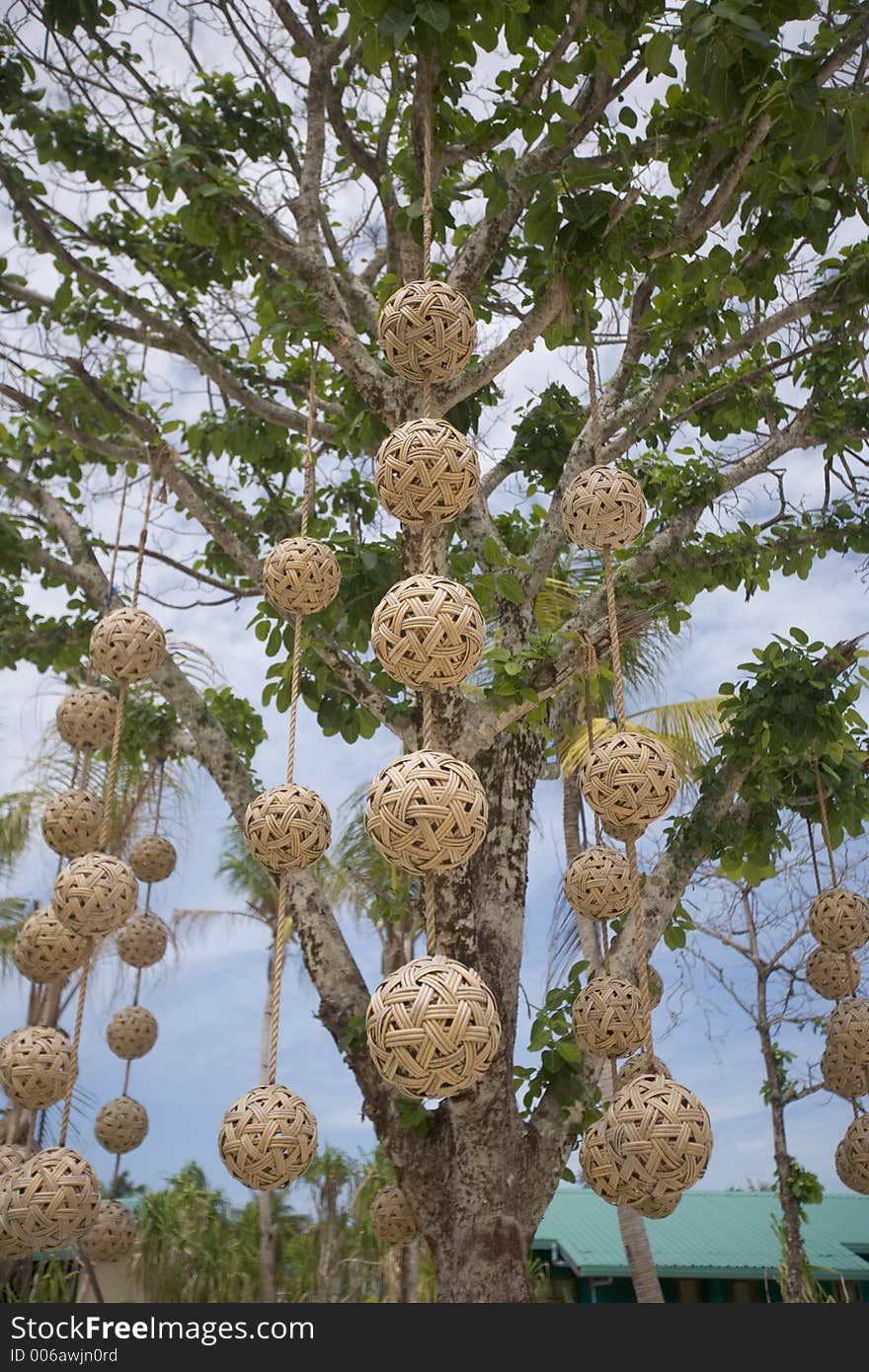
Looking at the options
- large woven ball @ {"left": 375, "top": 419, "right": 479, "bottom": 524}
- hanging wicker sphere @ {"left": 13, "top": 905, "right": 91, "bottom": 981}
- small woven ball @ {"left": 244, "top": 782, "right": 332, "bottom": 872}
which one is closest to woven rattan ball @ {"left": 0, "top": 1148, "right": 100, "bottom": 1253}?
hanging wicker sphere @ {"left": 13, "top": 905, "right": 91, "bottom": 981}

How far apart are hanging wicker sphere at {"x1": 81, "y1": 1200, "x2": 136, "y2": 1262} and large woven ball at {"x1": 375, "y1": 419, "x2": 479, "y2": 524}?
2196 mm

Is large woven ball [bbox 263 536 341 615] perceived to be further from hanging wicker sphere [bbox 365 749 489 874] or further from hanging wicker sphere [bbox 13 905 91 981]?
hanging wicker sphere [bbox 13 905 91 981]

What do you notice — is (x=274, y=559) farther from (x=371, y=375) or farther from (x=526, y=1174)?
(x=526, y=1174)

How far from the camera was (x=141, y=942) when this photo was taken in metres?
3.52

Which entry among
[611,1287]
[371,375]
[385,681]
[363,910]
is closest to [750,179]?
[371,375]

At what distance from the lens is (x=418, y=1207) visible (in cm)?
292

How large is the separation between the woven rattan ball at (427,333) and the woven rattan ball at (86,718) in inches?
47.0

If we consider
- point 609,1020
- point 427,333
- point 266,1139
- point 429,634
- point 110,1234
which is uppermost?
point 427,333

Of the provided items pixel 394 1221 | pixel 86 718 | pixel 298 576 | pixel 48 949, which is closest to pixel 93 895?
pixel 48 949

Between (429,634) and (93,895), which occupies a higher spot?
(429,634)

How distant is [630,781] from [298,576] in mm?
844

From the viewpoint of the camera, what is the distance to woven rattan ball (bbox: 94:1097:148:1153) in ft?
10.8

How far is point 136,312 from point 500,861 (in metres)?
2.35

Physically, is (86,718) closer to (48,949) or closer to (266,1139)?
(48,949)
